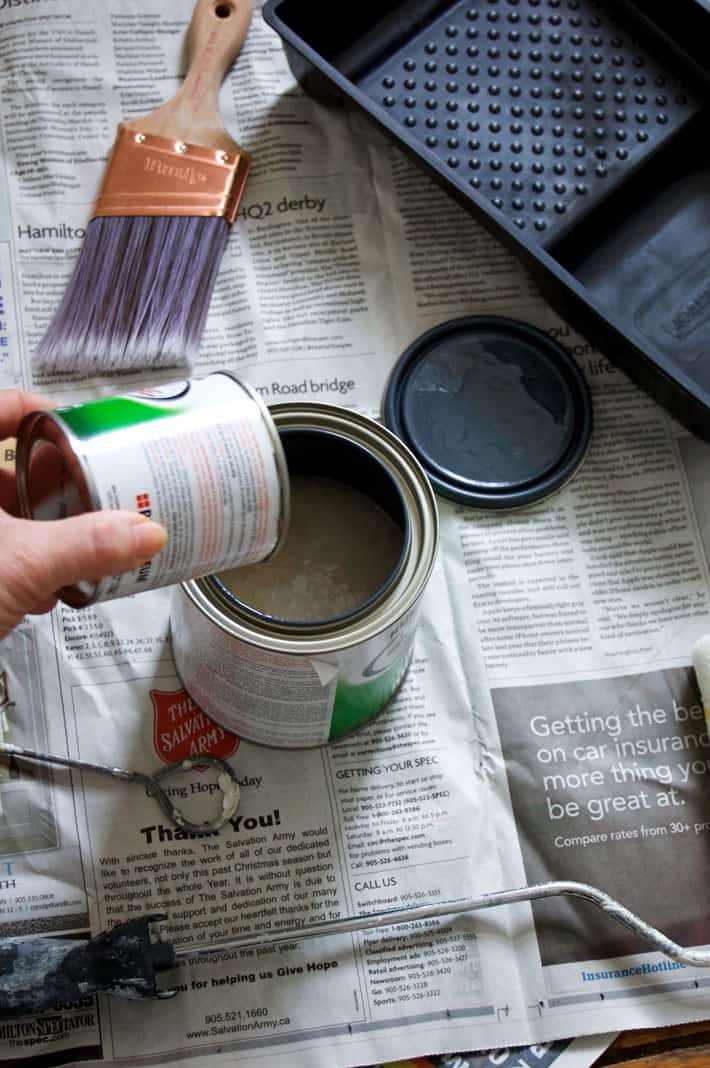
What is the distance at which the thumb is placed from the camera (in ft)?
1.67

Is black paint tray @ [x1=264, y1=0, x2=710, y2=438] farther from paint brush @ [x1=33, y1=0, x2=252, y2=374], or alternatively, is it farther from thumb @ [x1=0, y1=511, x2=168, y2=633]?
thumb @ [x1=0, y1=511, x2=168, y2=633]

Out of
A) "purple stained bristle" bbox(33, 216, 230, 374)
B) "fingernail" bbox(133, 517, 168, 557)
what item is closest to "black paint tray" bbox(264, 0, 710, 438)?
"purple stained bristle" bbox(33, 216, 230, 374)

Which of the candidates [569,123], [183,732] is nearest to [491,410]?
[569,123]

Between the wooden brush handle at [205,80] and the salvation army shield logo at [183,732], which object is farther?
the wooden brush handle at [205,80]

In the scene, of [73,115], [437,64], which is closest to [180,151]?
[73,115]

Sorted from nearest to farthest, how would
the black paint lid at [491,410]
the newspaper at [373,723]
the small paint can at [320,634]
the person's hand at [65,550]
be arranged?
1. the person's hand at [65,550]
2. the small paint can at [320,634]
3. the newspaper at [373,723]
4. the black paint lid at [491,410]

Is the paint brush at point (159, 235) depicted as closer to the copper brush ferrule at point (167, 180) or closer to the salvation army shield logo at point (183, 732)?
the copper brush ferrule at point (167, 180)

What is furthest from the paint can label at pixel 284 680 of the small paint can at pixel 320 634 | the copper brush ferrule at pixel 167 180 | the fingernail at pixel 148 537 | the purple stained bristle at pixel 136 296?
the copper brush ferrule at pixel 167 180

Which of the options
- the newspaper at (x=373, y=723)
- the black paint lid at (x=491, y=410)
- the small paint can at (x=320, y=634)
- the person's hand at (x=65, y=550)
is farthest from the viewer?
the black paint lid at (x=491, y=410)

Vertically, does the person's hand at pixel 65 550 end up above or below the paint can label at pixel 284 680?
above

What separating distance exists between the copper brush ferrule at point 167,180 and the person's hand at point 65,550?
432mm

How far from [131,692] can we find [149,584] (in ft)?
0.78

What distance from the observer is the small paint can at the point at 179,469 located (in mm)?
532

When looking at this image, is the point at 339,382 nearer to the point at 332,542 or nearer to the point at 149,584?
the point at 332,542
